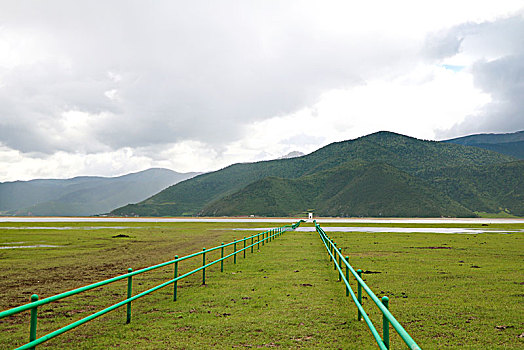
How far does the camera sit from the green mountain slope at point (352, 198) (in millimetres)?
144000

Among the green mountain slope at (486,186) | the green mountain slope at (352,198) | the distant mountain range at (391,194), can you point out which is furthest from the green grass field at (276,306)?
the green mountain slope at (486,186)

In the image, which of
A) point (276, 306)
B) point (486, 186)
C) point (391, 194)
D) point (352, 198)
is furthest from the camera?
point (486, 186)

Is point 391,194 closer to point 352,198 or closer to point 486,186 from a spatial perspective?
point 352,198

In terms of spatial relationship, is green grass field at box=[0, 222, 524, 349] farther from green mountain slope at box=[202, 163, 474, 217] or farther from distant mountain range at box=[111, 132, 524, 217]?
distant mountain range at box=[111, 132, 524, 217]

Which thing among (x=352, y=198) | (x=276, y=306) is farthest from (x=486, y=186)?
(x=276, y=306)

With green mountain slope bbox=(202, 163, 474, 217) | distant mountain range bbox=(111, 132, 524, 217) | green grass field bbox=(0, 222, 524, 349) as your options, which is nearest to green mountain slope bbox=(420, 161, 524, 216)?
distant mountain range bbox=(111, 132, 524, 217)

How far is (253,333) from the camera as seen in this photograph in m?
7.52

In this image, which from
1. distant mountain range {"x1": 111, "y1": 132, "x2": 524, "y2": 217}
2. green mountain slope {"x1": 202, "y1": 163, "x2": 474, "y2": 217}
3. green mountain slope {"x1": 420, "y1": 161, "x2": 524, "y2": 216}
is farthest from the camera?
green mountain slope {"x1": 420, "y1": 161, "x2": 524, "y2": 216}

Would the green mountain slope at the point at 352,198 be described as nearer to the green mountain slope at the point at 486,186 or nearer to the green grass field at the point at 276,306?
the green mountain slope at the point at 486,186

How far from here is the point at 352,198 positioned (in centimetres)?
16300

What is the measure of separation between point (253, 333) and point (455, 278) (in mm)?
9172

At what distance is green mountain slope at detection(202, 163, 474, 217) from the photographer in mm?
144000

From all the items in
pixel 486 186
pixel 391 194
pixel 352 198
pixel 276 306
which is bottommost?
pixel 276 306

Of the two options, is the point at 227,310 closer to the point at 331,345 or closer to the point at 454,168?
the point at 331,345
